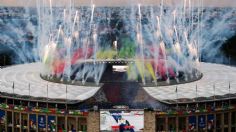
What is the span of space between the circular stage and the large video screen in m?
9.30

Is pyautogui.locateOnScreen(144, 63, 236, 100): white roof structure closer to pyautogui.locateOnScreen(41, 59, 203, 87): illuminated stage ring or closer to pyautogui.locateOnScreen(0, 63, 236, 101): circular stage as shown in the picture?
pyautogui.locateOnScreen(0, 63, 236, 101): circular stage

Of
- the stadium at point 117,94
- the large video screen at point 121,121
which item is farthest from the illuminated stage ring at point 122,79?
the large video screen at point 121,121

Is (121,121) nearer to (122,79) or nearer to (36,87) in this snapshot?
(36,87)

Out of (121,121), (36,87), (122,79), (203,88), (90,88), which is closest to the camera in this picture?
(121,121)

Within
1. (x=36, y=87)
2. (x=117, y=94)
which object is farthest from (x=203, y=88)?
(x=36, y=87)

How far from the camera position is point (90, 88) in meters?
114

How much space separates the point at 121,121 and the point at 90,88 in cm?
2032

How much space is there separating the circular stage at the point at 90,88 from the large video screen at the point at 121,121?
9.30 meters

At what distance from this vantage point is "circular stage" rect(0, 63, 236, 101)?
10700 centimetres

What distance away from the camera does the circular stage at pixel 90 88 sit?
351ft

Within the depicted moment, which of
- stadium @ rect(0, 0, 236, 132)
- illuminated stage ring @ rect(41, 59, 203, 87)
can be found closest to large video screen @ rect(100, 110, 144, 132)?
stadium @ rect(0, 0, 236, 132)

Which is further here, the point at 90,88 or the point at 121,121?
the point at 90,88

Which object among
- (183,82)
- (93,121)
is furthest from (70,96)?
(183,82)

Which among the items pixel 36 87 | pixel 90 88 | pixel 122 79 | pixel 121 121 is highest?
pixel 122 79
